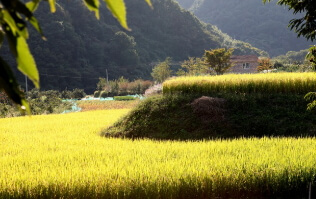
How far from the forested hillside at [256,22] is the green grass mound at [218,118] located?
93.3 m

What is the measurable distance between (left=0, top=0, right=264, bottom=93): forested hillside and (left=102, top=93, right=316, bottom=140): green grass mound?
35612 millimetres

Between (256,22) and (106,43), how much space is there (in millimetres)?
66111

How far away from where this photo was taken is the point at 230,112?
8.78m

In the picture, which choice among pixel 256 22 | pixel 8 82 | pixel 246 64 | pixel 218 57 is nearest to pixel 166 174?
pixel 8 82

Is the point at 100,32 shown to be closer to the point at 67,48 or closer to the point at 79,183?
the point at 67,48

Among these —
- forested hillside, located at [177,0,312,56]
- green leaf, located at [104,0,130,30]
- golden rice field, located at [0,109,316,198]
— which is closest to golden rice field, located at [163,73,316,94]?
golden rice field, located at [0,109,316,198]

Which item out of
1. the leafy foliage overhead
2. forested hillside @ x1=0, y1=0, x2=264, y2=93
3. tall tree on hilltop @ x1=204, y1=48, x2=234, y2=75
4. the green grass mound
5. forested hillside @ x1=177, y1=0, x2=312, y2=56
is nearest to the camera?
the leafy foliage overhead

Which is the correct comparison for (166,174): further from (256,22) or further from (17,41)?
(256,22)

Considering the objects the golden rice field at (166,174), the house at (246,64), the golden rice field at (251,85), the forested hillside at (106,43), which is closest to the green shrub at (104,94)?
the forested hillside at (106,43)

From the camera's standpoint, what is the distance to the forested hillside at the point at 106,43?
1812 inches

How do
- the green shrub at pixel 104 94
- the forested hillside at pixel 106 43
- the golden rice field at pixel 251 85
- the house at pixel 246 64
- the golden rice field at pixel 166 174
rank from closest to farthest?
the golden rice field at pixel 166 174 → the golden rice field at pixel 251 85 → the green shrub at pixel 104 94 → the forested hillside at pixel 106 43 → the house at pixel 246 64

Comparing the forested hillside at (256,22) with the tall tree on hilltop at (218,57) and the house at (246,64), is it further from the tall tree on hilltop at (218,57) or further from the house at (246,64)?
the tall tree on hilltop at (218,57)

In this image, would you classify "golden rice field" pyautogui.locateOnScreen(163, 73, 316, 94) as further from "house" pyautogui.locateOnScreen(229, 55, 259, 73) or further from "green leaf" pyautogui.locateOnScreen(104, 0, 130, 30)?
"house" pyautogui.locateOnScreen(229, 55, 259, 73)

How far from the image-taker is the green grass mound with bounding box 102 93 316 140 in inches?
323
